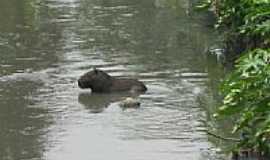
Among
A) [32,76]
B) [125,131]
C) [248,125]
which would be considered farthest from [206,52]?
[248,125]

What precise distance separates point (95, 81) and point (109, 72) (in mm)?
1391

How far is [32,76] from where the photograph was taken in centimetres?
1326

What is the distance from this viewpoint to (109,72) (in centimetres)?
1355

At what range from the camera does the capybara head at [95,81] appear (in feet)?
40.0

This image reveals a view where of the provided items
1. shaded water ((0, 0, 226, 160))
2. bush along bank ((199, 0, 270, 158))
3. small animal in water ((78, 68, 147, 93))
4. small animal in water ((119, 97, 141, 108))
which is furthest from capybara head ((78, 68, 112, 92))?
bush along bank ((199, 0, 270, 158))

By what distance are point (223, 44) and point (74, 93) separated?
302 cm

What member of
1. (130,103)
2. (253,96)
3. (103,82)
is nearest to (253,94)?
(253,96)

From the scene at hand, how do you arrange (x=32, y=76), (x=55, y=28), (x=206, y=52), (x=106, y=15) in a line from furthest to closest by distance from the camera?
(x=106, y=15) < (x=55, y=28) < (x=206, y=52) < (x=32, y=76)

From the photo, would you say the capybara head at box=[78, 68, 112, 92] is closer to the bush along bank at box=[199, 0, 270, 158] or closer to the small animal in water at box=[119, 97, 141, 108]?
the small animal in water at box=[119, 97, 141, 108]

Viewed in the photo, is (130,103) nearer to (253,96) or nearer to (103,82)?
(103,82)

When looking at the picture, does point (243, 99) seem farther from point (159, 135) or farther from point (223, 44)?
point (223, 44)

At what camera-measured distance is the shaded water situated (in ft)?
30.9

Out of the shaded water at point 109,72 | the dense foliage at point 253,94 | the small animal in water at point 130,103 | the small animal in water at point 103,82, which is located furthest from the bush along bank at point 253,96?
the small animal in water at point 103,82

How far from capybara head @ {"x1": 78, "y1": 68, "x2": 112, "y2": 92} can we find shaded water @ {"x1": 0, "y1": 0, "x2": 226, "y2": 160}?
156mm
